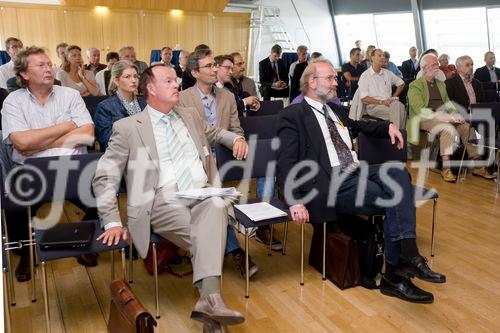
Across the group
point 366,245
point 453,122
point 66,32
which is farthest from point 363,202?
point 66,32

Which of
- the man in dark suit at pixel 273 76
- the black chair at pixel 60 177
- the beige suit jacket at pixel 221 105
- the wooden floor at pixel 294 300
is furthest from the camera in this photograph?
the man in dark suit at pixel 273 76

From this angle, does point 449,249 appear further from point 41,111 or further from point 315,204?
point 41,111

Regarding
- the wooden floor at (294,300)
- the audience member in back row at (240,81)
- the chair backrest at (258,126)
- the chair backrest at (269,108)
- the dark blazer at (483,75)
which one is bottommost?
the wooden floor at (294,300)

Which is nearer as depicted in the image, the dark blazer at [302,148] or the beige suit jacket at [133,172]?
the beige suit jacket at [133,172]

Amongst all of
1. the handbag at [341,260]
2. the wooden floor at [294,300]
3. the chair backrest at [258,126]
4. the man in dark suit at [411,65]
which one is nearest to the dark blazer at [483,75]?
the man in dark suit at [411,65]

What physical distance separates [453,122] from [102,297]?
4513 millimetres

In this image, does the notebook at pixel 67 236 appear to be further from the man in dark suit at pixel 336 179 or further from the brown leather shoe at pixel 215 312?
the man in dark suit at pixel 336 179

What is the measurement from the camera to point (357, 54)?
9.61m

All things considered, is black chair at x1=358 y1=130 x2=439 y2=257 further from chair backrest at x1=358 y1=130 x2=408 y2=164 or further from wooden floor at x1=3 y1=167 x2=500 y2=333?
wooden floor at x1=3 y1=167 x2=500 y2=333

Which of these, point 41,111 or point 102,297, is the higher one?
point 41,111

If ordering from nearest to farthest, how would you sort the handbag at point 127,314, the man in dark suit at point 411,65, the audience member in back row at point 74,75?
1. the handbag at point 127,314
2. the audience member in back row at point 74,75
3. the man in dark suit at point 411,65

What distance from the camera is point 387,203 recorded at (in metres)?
2.95

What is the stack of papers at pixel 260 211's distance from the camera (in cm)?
288

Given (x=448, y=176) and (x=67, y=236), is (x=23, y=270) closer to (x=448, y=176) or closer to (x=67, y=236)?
(x=67, y=236)
